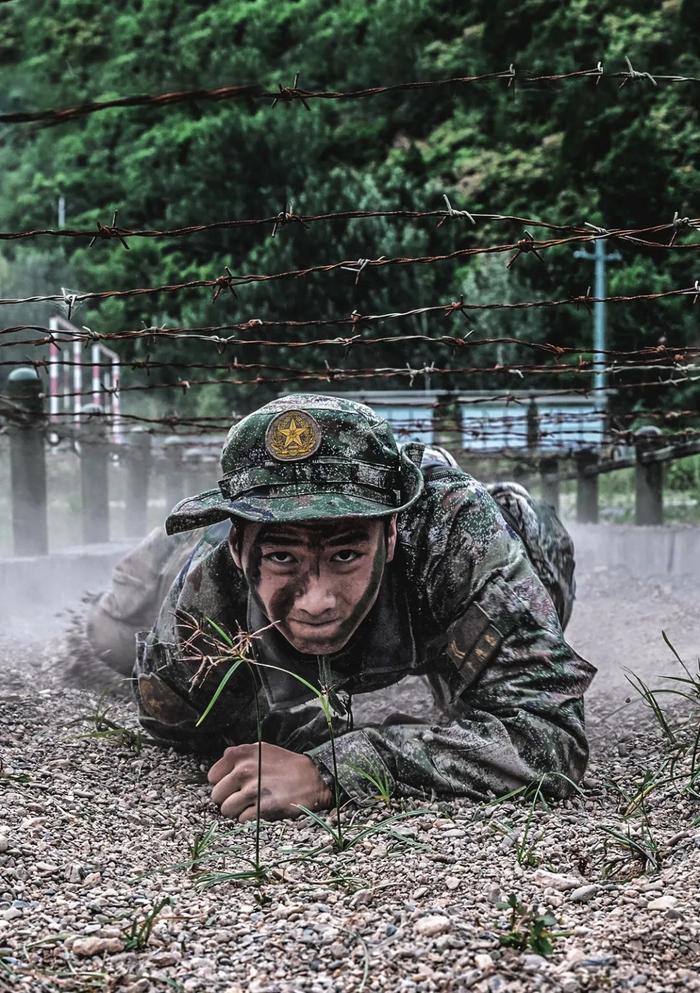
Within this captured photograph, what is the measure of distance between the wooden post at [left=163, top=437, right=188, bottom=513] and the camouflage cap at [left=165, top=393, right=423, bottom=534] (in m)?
7.05

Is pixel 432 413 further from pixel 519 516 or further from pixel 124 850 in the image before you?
pixel 124 850

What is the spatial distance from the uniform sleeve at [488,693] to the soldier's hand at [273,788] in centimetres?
6

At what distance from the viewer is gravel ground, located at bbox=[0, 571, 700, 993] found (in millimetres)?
1529

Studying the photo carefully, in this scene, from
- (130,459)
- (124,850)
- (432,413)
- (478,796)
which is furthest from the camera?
(432,413)

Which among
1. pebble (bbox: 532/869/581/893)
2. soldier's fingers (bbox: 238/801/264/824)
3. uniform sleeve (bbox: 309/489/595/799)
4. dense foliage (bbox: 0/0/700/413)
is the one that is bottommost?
soldier's fingers (bbox: 238/801/264/824)

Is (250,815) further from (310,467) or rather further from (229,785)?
(310,467)

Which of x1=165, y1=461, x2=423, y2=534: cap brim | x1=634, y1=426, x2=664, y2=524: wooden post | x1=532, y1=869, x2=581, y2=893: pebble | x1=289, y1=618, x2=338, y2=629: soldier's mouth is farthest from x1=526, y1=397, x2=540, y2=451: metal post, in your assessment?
x1=532, y1=869, x2=581, y2=893: pebble

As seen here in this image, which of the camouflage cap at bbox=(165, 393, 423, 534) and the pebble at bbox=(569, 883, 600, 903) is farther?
the camouflage cap at bbox=(165, 393, 423, 534)

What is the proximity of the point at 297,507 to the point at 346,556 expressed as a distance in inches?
7.7

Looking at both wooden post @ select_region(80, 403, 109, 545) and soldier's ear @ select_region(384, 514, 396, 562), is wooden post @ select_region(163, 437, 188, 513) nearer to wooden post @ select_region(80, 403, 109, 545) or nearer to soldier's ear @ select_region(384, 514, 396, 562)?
A: wooden post @ select_region(80, 403, 109, 545)

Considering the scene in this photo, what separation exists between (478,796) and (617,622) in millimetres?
4289

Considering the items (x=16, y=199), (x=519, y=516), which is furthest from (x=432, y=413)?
(x=16, y=199)

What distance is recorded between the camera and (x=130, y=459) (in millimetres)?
9742

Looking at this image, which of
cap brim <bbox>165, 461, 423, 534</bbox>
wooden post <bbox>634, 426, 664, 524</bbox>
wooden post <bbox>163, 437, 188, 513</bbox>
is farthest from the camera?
wooden post <bbox>163, 437, 188, 513</bbox>
